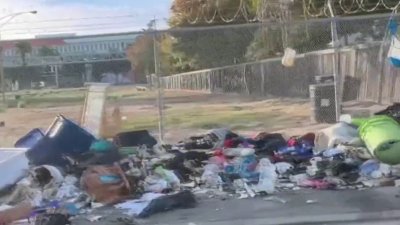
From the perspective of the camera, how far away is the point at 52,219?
749 centimetres

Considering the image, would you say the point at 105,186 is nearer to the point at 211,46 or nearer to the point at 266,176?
the point at 266,176

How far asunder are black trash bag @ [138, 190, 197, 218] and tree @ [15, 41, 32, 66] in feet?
17.8

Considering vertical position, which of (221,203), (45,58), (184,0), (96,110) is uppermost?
(184,0)

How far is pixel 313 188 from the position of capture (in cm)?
890

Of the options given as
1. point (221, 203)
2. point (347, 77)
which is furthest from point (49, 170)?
point (347, 77)

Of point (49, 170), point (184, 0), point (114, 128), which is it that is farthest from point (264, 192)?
point (184, 0)

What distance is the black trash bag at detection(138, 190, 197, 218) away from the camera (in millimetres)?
7914

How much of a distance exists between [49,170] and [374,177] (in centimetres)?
429

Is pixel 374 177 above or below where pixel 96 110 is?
below

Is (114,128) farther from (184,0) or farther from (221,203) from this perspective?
(184,0)

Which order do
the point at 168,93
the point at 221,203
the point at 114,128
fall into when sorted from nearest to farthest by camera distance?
the point at 221,203, the point at 114,128, the point at 168,93

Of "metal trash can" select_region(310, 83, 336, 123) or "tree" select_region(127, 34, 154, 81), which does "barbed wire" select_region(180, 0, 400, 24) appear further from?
"tree" select_region(127, 34, 154, 81)

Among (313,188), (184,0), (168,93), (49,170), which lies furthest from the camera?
(184,0)

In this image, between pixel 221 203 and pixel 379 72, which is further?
pixel 379 72
